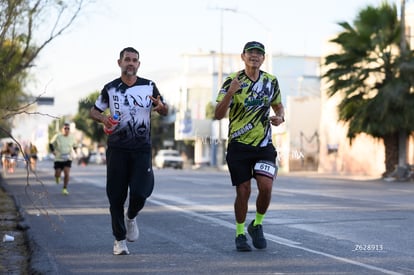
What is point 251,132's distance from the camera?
8.07m

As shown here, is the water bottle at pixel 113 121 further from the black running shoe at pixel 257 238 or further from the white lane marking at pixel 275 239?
the white lane marking at pixel 275 239

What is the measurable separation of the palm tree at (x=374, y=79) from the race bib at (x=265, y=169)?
22317 millimetres

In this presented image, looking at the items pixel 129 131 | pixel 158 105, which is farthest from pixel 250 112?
pixel 129 131

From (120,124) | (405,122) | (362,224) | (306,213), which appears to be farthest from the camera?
(405,122)

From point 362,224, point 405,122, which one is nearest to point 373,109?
point 405,122

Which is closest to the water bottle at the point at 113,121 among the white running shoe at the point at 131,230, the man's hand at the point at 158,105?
the man's hand at the point at 158,105

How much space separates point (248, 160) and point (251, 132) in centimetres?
28

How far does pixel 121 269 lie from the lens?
23.2 ft

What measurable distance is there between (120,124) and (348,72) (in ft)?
79.6

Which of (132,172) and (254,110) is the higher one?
(254,110)

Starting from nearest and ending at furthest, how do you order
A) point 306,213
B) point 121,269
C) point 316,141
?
point 121,269 → point 306,213 → point 316,141

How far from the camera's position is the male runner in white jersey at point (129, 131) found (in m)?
7.84

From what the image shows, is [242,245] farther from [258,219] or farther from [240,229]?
[258,219]

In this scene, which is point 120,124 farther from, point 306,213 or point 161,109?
point 306,213
